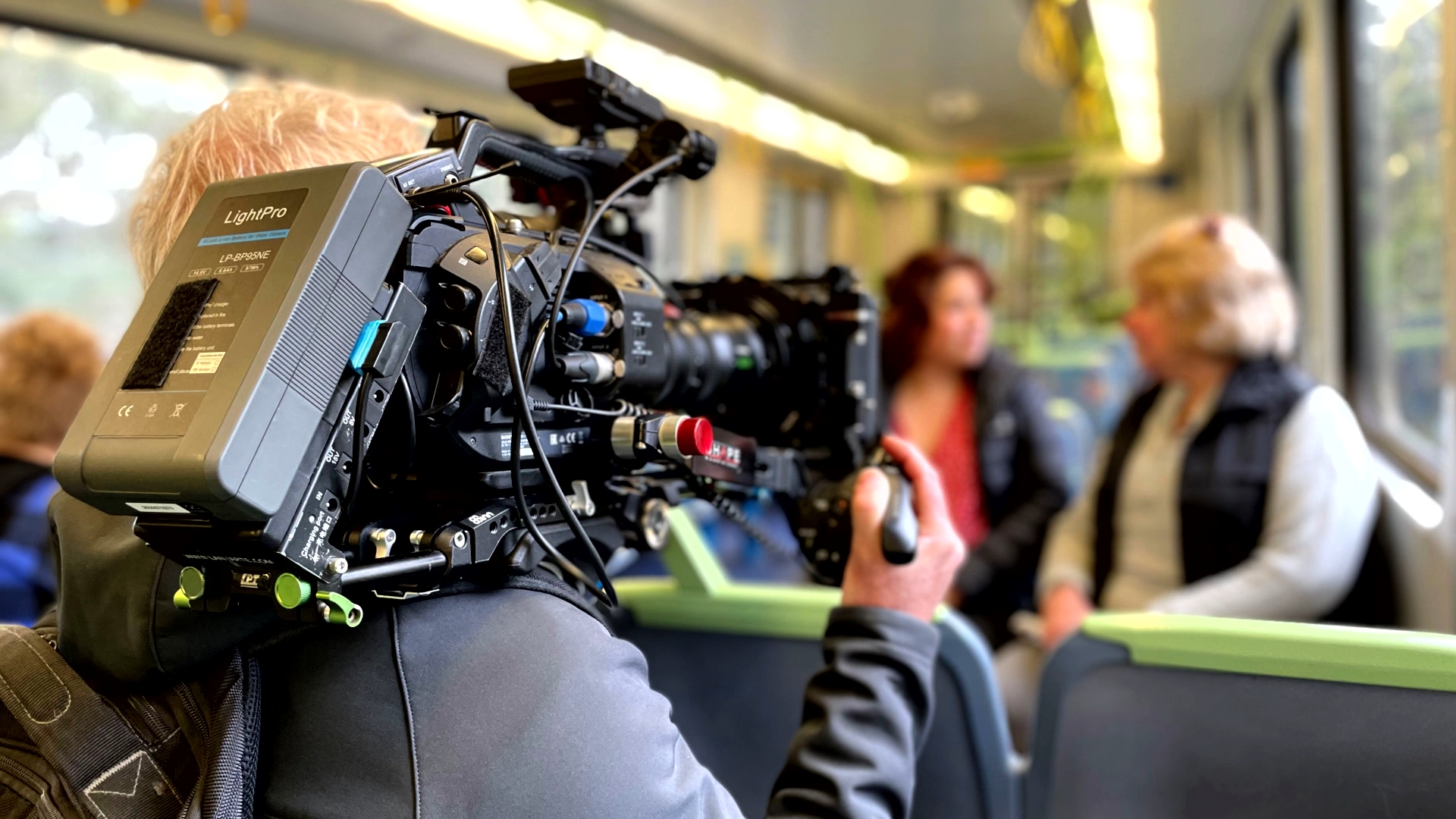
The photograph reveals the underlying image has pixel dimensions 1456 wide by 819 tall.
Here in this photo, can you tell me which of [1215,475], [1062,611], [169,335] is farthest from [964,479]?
[169,335]

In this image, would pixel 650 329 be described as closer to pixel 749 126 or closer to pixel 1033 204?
pixel 749 126

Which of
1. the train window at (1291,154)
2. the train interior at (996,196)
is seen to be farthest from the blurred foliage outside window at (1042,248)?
the train window at (1291,154)

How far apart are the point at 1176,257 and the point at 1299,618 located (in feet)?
2.20

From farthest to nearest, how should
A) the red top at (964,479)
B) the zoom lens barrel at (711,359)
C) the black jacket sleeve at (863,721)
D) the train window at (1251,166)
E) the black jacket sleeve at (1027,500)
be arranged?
the train window at (1251,166) → the red top at (964,479) → the black jacket sleeve at (1027,500) → the zoom lens barrel at (711,359) → the black jacket sleeve at (863,721)

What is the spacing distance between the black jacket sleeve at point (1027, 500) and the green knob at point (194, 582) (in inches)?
72.6

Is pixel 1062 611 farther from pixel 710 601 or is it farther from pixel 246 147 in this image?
pixel 246 147

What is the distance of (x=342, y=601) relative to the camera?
536 millimetres

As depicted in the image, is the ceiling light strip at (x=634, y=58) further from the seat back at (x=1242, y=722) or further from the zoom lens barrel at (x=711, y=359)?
the seat back at (x=1242, y=722)

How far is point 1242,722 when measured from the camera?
2.89 ft

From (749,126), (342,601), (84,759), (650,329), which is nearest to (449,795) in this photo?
(342,601)

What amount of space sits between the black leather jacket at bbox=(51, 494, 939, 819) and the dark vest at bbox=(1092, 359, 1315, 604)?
1.26m

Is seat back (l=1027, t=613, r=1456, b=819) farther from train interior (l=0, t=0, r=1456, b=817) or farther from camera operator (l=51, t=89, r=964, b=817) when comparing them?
camera operator (l=51, t=89, r=964, b=817)

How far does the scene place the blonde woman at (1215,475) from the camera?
59.1 inches

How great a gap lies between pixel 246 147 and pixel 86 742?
0.41 metres
